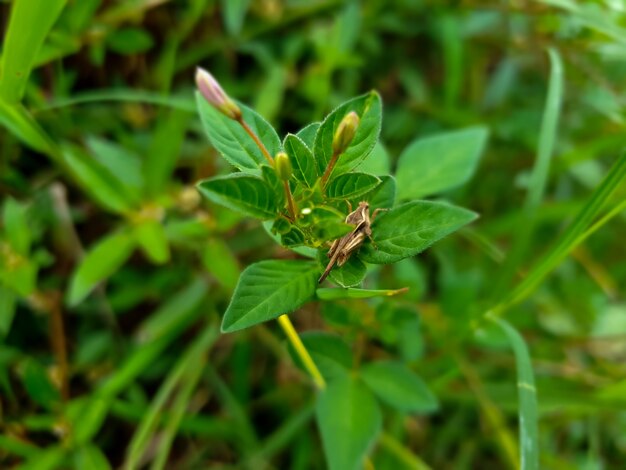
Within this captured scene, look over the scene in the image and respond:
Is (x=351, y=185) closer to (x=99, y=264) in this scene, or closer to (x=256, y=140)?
(x=256, y=140)

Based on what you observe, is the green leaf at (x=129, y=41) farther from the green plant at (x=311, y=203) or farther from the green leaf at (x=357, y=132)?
the green leaf at (x=357, y=132)

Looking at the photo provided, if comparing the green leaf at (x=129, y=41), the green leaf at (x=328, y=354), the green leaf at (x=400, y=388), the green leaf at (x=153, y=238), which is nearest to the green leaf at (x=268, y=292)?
the green leaf at (x=328, y=354)

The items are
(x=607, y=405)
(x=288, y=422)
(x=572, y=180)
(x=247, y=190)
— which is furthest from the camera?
(x=572, y=180)

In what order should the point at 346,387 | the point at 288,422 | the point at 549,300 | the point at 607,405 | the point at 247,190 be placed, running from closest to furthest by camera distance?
the point at 247,190, the point at 346,387, the point at 607,405, the point at 288,422, the point at 549,300

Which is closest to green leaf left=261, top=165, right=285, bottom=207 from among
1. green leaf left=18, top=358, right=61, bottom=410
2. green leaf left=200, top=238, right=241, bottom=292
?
green leaf left=200, top=238, right=241, bottom=292

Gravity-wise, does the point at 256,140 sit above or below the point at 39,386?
above

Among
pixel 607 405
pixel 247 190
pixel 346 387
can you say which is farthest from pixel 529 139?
pixel 247 190


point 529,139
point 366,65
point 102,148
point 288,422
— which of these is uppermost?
point 102,148

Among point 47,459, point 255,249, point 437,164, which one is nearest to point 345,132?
point 437,164

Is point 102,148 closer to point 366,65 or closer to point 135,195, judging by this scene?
point 135,195
